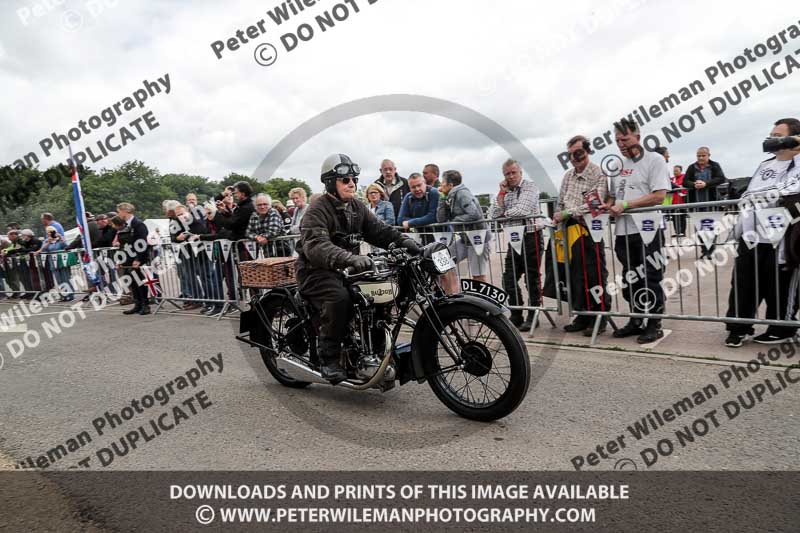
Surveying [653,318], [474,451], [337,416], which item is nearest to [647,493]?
[474,451]

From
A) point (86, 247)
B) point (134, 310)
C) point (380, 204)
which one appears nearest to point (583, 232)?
point (380, 204)

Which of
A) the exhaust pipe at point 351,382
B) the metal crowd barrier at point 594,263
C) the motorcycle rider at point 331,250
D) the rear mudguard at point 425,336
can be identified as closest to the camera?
the rear mudguard at point 425,336

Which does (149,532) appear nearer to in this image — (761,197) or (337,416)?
(337,416)

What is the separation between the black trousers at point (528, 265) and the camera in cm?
652

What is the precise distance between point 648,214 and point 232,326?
5.75m

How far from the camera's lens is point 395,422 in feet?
12.9

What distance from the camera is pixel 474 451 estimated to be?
335cm

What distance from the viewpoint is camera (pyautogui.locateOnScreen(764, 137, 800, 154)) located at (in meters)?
4.86

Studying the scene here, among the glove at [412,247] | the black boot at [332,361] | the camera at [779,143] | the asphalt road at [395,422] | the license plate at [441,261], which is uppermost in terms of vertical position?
the camera at [779,143]

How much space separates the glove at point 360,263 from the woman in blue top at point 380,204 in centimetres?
430

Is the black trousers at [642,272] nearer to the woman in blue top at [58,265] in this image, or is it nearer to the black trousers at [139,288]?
the black trousers at [139,288]

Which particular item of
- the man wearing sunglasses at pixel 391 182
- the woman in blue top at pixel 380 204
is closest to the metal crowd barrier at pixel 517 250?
the woman in blue top at pixel 380 204

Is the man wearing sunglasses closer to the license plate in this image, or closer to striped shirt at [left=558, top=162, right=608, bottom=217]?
striped shirt at [left=558, top=162, right=608, bottom=217]

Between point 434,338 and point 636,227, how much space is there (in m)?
2.97
